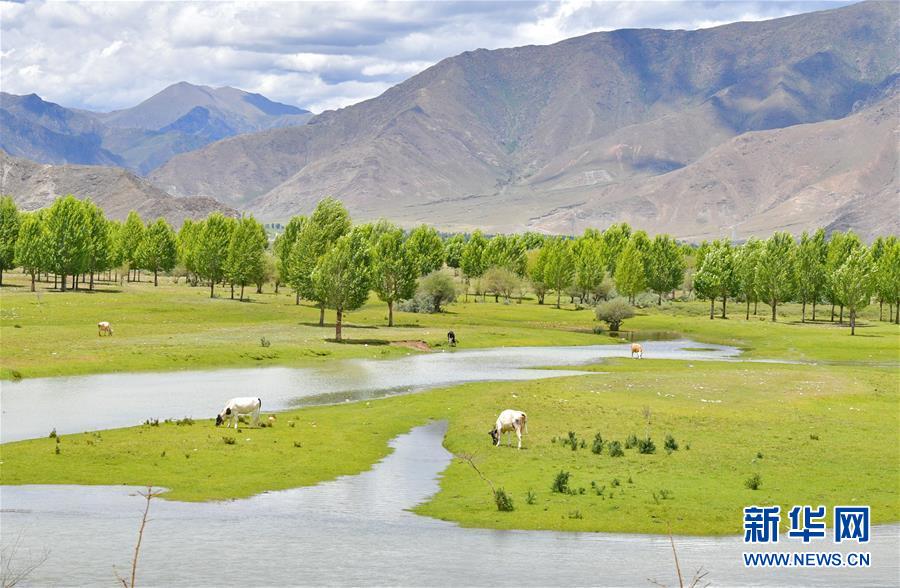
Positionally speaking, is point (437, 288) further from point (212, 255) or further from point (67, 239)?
point (67, 239)

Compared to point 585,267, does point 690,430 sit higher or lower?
lower

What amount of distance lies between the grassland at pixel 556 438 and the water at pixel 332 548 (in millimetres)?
2127

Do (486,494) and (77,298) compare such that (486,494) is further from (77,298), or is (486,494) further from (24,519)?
(77,298)

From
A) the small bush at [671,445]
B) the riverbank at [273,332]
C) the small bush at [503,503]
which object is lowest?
the small bush at [503,503]

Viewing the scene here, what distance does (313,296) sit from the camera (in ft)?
433

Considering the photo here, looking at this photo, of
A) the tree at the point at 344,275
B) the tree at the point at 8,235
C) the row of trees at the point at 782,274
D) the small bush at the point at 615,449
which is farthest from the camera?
the row of trees at the point at 782,274

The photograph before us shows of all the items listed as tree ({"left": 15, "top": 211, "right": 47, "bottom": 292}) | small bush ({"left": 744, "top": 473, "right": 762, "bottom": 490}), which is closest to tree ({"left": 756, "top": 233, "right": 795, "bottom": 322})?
tree ({"left": 15, "top": 211, "right": 47, "bottom": 292})

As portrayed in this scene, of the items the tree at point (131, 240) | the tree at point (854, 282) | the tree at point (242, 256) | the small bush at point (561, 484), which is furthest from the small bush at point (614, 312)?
the small bush at point (561, 484)

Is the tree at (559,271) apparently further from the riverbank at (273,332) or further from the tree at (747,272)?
the tree at (747,272)

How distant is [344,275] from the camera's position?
4601 inches

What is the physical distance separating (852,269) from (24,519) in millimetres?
131360

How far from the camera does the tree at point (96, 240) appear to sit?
6201 inches

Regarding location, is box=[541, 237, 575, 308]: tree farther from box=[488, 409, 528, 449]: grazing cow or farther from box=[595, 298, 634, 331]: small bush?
box=[488, 409, 528, 449]: grazing cow

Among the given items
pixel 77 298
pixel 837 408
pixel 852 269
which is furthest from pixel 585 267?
pixel 837 408
